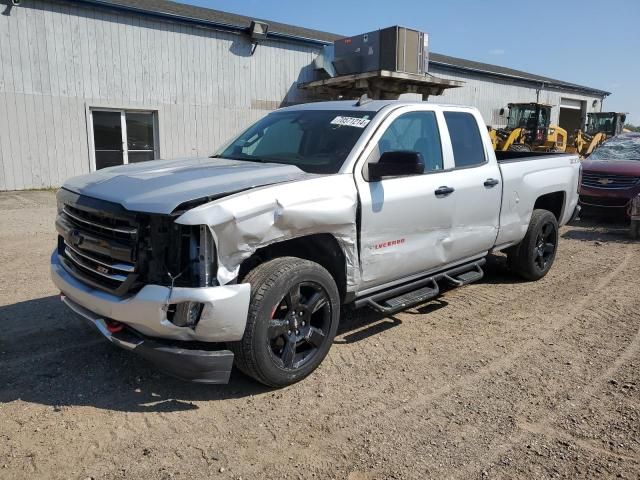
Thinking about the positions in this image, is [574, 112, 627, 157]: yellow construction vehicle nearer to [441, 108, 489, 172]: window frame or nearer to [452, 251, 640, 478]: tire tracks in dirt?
[441, 108, 489, 172]: window frame

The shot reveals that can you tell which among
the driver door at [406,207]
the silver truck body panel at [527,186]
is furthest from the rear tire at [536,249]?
A: the driver door at [406,207]

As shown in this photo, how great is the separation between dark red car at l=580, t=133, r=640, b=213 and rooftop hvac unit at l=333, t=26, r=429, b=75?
8.03 meters

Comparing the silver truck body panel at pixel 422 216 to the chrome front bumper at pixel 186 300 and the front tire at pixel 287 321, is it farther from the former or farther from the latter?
the chrome front bumper at pixel 186 300

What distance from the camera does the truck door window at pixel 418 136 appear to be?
4.27m

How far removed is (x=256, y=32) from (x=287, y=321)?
15.1 m

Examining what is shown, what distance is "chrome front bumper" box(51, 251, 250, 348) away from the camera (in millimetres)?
2926

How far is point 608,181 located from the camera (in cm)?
1033

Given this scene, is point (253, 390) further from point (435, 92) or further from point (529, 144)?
point (529, 144)

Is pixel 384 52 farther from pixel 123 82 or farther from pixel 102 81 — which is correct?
pixel 102 81

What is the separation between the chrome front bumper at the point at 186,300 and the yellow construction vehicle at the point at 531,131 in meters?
20.5

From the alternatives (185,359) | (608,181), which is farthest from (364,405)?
(608,181)

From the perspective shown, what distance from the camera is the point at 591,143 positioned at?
25328 millimetres

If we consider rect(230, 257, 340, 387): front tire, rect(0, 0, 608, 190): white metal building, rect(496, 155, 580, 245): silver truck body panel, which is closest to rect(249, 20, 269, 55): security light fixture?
rect(0, 0, 608, 190): white metal building

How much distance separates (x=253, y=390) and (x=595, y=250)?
671cm
